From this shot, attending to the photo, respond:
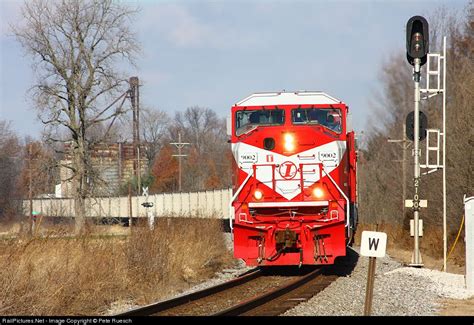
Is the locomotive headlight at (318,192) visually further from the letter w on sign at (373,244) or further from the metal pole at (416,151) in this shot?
the letter w on sign at (373,244)

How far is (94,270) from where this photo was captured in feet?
47.3

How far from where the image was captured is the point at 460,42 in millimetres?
49250

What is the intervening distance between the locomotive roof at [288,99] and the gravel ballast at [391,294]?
423cm

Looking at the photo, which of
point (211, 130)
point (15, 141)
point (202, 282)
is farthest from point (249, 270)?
point (211, 130)

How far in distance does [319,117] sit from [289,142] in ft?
3.66

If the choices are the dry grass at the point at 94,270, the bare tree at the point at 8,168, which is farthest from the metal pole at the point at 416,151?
the bare tree at the point at 8,168

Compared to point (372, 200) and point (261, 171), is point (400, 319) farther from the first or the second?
point (372, 200)

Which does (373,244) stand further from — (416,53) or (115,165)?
(115,165)

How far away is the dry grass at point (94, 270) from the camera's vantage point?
1156 cm

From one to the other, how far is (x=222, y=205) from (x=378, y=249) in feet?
143

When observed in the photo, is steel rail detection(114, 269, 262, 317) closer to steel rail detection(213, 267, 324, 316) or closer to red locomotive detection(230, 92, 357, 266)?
red locomotive detection(230, 92, 357, 266)

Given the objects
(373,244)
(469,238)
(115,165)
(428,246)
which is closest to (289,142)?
(469,238)

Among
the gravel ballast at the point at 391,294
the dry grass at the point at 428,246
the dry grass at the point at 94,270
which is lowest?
the dry grass at the point at 428,246

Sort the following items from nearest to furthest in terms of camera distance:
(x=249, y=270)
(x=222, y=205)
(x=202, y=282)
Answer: (x=202, y=282) < (x=249, y=270) < (x=222, y=205)
